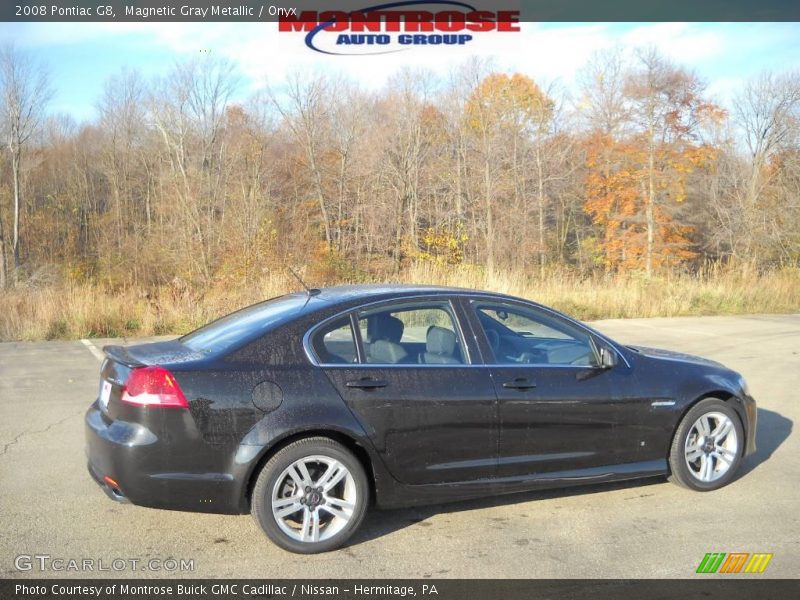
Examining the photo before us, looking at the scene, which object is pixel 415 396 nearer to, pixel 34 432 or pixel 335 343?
pixel 335 343

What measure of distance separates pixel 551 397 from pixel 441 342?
2.56ft

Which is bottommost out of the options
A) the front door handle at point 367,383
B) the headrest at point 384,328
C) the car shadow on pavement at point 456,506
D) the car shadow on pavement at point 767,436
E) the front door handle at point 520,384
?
the car shadow on pavement at point 767,436

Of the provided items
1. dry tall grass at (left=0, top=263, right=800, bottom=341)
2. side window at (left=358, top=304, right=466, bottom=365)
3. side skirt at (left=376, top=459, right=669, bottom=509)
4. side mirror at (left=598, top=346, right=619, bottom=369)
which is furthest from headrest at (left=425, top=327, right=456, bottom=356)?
dry tall grass at (left=0, top=263, right=800, bottom=341)

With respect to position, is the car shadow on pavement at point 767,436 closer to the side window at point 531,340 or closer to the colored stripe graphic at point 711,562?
the colored stripe graphic at point 711,562

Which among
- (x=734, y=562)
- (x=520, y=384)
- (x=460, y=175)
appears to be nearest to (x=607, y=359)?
(x=520, y=384)

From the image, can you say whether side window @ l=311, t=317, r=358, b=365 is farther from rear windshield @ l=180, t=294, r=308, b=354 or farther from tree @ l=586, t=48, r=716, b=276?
tree @ l=586, t=48, r=716, b=276

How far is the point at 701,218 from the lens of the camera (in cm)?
4019

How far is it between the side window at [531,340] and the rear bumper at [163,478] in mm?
1865

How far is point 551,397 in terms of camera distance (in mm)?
4832

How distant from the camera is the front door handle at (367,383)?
442cm

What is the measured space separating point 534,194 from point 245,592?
42.0 meters

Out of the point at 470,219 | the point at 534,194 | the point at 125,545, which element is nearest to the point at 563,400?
the point at 125,545

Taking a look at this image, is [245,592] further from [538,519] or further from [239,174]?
[239,174]

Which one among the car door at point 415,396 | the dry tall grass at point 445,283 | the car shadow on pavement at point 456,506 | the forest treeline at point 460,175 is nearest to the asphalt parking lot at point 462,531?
the car shadow on pavement at point 456,506
